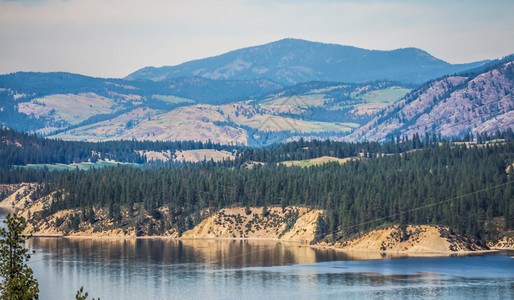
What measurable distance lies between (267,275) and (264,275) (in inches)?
23.2

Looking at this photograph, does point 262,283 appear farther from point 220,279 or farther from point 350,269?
point 350,269

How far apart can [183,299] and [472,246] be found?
81.8 m

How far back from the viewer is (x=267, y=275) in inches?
6260

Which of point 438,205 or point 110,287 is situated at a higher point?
point 438,205

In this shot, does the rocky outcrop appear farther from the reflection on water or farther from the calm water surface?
the reflection on water

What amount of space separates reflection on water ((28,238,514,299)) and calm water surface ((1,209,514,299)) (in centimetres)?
17

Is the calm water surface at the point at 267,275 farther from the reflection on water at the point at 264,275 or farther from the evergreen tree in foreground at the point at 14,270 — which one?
the evergreen tree in foreground at the point at 14,270

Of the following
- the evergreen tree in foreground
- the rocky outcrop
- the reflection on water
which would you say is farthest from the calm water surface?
the evergreen tree in foreground

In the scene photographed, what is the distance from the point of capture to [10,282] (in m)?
69.0

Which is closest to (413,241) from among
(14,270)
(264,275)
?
(264,275)

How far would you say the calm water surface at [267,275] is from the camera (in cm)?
13938

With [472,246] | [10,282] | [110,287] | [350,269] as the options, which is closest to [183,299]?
[110,287]

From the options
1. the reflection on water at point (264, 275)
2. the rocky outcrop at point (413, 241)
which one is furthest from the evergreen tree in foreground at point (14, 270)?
the rocky outcrop at point (413, 241)

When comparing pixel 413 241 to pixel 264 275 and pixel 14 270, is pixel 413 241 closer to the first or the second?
pixel 264 275
